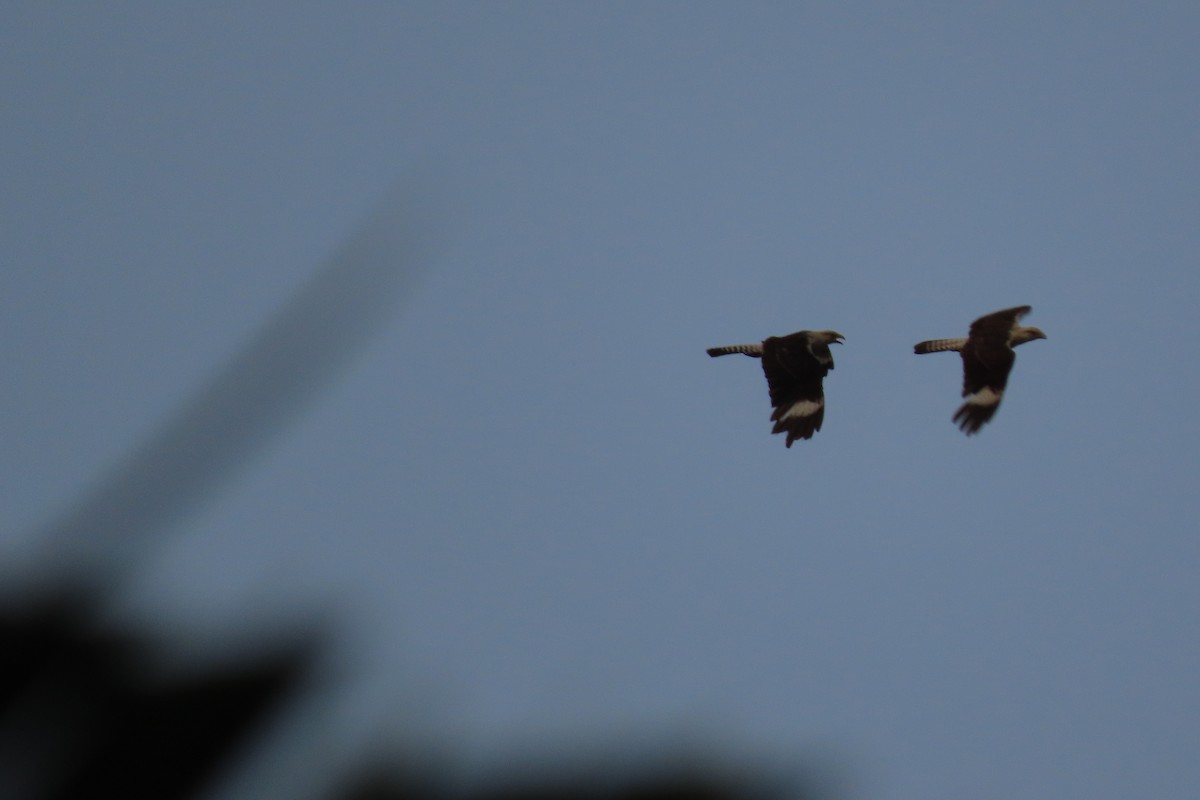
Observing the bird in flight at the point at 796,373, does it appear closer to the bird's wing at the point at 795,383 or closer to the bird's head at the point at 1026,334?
the bird's wing at the point at 795,383

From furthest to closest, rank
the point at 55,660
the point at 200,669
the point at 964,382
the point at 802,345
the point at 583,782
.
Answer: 1. the point at 802,345
2. the point at 964,382
3. the point at 583,782
4. the point at 200,669
5. the point at 55,660

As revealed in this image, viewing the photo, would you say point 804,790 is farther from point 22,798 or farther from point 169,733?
point 22,798

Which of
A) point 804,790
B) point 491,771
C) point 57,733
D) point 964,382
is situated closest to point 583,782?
point 491,771

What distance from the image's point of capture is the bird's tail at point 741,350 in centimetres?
1830

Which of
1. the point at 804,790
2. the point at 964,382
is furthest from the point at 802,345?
the point at 804,790

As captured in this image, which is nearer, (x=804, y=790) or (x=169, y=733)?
(x=169, y=733)

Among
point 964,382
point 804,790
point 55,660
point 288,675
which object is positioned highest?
point 964,382

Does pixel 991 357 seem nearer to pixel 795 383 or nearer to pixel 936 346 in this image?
pixel 936 346

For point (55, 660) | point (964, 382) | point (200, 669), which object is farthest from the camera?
point (964, 382)

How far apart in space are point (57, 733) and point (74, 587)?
14 cm

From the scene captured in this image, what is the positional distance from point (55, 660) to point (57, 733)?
0.24ft

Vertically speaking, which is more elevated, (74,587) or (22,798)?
(74,587)

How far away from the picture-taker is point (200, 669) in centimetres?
135

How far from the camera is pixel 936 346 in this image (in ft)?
57.5
